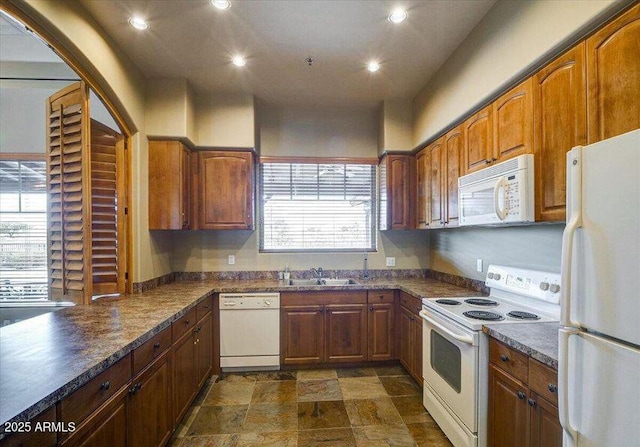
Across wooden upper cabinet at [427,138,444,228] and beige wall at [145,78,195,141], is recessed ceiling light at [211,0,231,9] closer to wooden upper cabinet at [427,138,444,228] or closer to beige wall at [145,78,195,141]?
beige wall at [145,78,195,141]

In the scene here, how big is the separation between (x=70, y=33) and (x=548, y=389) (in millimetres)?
3270

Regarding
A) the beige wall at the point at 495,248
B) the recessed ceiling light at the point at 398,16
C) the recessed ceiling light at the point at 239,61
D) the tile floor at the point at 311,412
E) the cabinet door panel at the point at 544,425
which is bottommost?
the tile floor at the point at 311,412

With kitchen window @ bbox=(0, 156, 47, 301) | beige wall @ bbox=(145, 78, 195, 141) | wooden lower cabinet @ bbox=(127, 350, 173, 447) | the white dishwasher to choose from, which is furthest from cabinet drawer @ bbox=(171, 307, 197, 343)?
kitchen window @ bbox=(0, 156, 47, 301)

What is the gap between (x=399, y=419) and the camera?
2271mm

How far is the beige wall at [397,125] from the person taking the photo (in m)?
3.33

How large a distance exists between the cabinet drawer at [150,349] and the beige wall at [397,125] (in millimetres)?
2769

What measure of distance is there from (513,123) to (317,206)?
7.39 feet

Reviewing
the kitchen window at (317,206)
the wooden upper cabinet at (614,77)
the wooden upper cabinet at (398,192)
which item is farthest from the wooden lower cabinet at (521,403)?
the kitchen window at (317,206)

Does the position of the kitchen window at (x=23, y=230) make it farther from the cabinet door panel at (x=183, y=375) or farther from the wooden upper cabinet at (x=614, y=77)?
the wooden upper cabinet at (x=614, y=77)

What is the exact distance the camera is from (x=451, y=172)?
258 cm

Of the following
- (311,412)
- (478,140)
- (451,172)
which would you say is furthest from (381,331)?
(478,140)

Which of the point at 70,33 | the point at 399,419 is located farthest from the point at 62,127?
the point at 399,419

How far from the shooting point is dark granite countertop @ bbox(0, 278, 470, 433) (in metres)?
0.97

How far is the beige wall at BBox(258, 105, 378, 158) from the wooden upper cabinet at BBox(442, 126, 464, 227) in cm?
116
